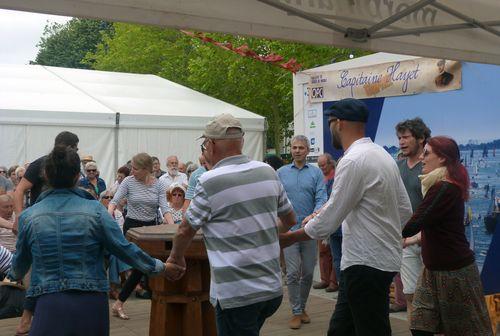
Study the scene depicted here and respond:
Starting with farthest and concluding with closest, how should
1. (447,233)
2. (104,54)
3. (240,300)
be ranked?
(104,54), (447,233), (240,300)

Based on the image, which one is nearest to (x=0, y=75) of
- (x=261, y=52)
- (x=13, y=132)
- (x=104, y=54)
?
(x=13, y=132)

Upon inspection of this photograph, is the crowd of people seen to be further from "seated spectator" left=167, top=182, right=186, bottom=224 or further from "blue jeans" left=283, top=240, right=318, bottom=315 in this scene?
"seated spectator" left=167, top=182, right=186, bottom=224

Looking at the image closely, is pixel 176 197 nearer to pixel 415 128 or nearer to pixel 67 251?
pixel 415 128

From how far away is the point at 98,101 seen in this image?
15.7m

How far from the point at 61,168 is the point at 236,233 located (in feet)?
3.31

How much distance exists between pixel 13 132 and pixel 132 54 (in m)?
17.1

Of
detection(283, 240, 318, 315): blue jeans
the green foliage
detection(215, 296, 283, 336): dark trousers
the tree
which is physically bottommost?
detection(283, 240, 318, 315): blue jeans

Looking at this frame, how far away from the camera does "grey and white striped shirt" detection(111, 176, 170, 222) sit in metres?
7.62

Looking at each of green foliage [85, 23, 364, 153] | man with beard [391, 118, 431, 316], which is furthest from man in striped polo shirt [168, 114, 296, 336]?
green foliage [85, 23, 364, 153]

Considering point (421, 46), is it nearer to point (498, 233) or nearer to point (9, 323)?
point (498, 233)

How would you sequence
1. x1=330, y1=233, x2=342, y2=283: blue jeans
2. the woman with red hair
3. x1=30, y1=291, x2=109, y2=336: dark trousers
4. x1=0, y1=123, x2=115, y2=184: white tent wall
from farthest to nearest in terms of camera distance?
x1=0, y1=123, x2=115, y2=184: white tent wall, x1=330, y1=233, x2=342, y2=283: blue jeans, the woman with red hair, x1=30, y1=291, x2=109, y2=336: dark trousers

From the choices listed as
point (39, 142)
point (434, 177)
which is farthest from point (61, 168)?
point (39, 142)

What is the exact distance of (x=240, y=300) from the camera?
315 cm

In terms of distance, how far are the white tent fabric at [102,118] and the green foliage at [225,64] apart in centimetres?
364
